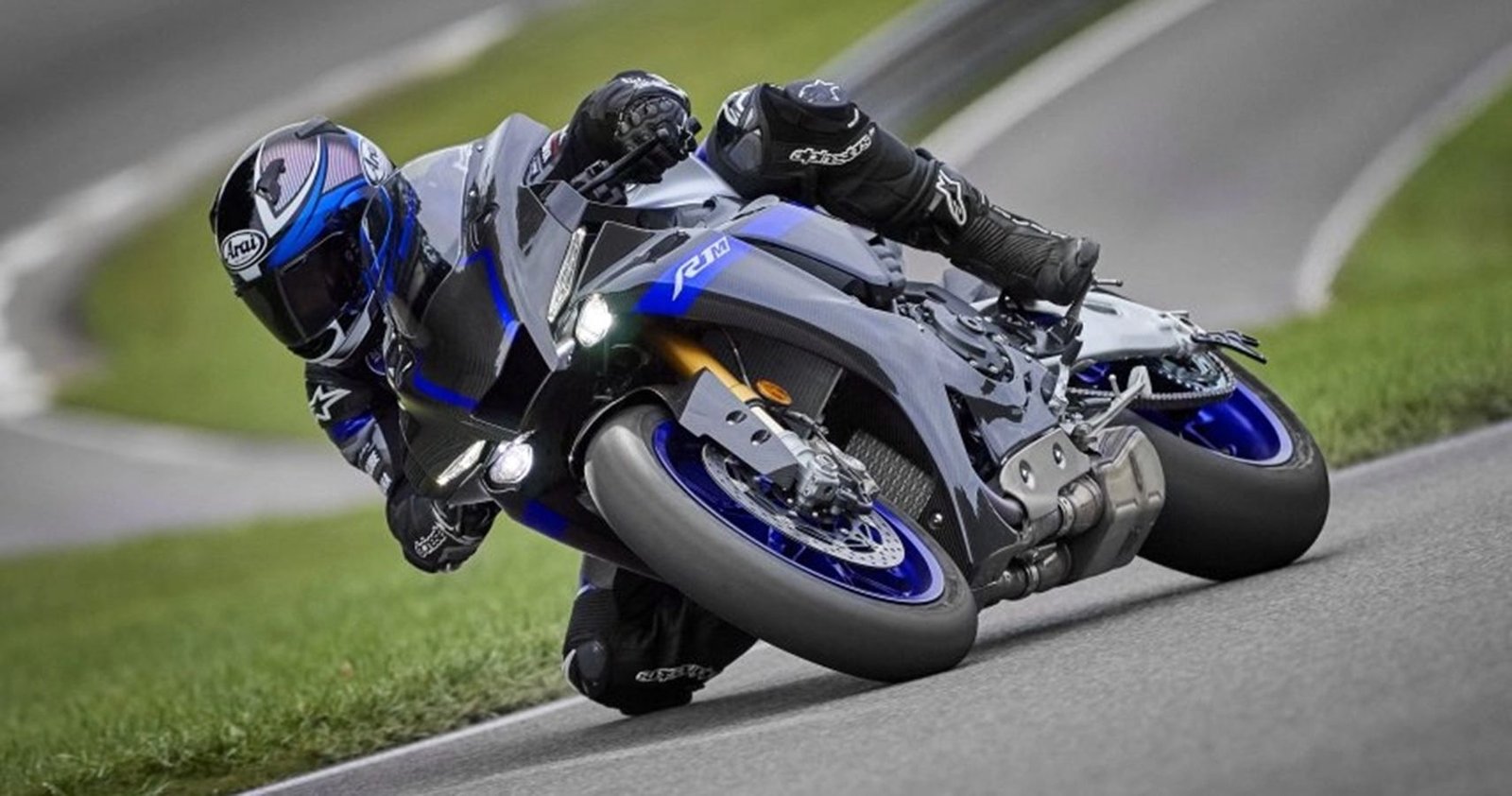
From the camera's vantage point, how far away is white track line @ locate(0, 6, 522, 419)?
916 inches

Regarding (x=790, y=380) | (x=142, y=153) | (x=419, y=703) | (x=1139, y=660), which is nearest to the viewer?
(x=1139, y=660)

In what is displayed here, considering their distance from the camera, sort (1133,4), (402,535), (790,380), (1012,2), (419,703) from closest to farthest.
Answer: (790,380) < (402,535) < (419,703) < (1012,2) < (1133,4)

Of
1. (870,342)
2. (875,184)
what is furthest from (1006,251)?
(870,342)

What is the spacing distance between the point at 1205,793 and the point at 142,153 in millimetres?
21536

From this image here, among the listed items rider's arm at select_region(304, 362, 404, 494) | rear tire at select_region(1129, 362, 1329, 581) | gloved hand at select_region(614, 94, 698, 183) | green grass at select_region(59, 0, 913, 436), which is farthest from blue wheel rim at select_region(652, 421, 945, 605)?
green grass at select_region(59, 0, 913, 436)

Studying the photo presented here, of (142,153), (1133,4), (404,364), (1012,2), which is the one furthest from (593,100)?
(142,153)

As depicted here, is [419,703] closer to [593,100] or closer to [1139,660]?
[593,100]

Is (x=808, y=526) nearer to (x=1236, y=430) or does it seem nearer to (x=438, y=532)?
(x=438, y=532)

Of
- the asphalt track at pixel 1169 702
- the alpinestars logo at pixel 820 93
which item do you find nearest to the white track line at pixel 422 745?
the asphalt track at pixel 1169 702

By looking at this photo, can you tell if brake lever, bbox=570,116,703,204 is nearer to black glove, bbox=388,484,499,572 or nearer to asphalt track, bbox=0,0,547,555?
black glove, bbox=388,484,499,572

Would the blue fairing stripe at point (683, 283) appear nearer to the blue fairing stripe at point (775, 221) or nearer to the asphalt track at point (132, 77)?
the blue fairing stripe at point (775, 221)

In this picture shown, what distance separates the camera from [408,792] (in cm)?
614

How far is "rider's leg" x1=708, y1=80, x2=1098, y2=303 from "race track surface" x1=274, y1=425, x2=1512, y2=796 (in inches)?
35.0

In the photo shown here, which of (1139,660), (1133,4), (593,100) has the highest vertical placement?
(593,100)
